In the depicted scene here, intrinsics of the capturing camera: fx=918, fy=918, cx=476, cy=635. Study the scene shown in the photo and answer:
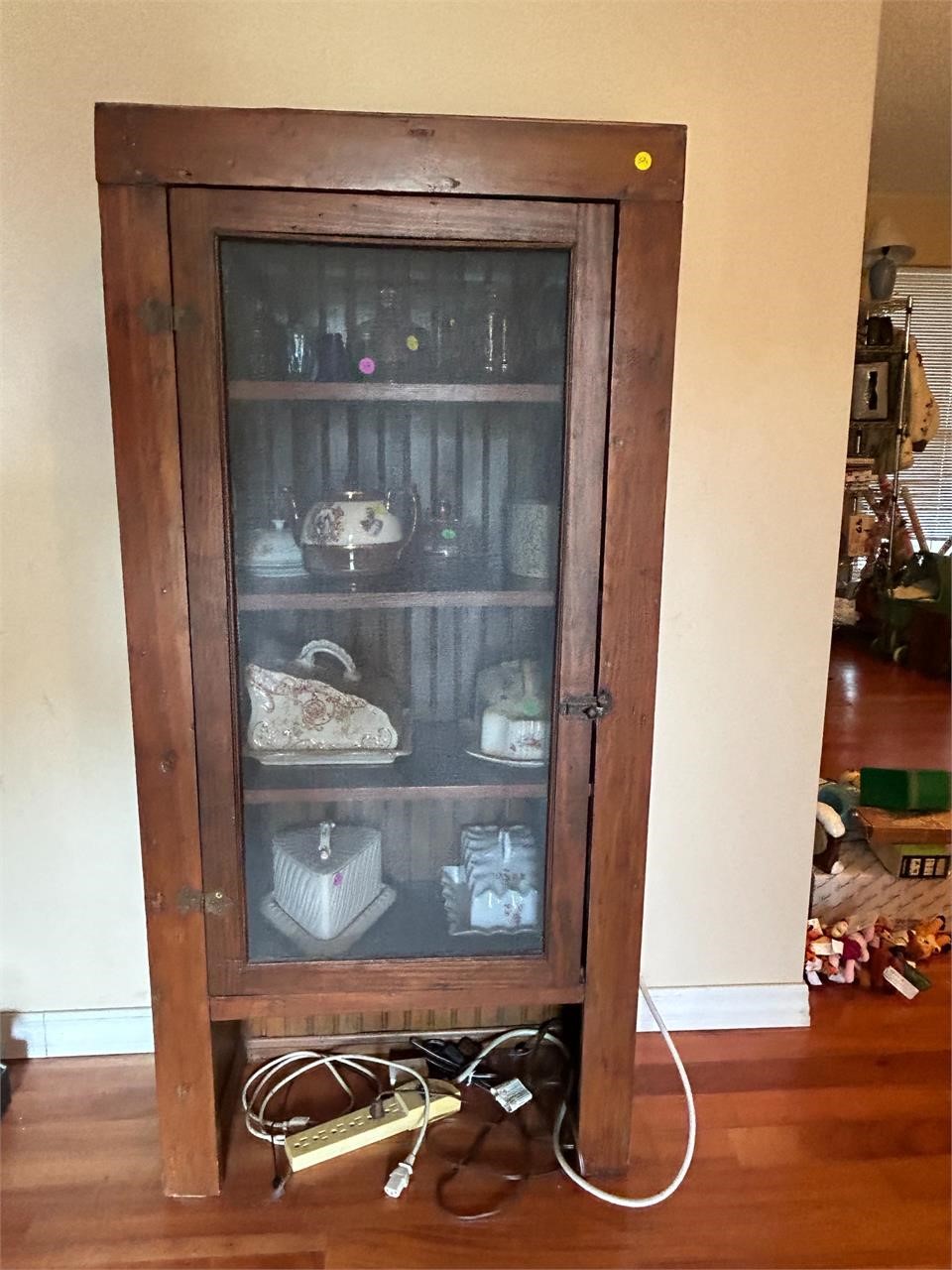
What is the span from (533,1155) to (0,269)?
1.49 m

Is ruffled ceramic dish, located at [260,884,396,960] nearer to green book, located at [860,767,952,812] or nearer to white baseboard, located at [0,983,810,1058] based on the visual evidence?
white baseboard, located at [0,983,810,1058]

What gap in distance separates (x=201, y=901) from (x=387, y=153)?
901mm

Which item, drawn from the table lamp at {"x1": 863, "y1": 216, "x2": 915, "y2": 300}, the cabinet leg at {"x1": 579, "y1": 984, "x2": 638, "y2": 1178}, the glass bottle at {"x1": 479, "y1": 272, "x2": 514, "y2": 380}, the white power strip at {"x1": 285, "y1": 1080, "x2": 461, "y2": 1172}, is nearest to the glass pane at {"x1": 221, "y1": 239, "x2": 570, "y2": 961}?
the glass bottle at {"x1": 479, "y1": 272, "x2": 514, "y2": 380}

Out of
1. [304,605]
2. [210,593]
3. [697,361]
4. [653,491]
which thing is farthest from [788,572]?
[210,593]

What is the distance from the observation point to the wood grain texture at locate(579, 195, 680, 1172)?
103 centimetres

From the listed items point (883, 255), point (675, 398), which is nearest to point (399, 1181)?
point (675, 398)

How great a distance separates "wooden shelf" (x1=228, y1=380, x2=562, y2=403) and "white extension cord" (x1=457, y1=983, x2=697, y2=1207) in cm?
98

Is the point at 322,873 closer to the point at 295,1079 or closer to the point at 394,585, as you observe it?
the point at 394,585

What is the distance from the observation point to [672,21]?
130 cm

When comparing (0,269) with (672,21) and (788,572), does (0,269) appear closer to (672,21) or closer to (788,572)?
(672,21)

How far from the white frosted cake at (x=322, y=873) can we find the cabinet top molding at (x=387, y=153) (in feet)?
2.59

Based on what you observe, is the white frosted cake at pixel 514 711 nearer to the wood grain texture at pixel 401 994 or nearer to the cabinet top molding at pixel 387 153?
the wood grain texture at pixel 401 994

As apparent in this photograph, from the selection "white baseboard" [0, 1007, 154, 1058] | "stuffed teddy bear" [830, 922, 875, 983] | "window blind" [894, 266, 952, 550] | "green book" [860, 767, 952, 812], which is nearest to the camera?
"white baseboard" [0, 1007, 154, 1058]

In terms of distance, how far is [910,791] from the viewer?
1.98m
